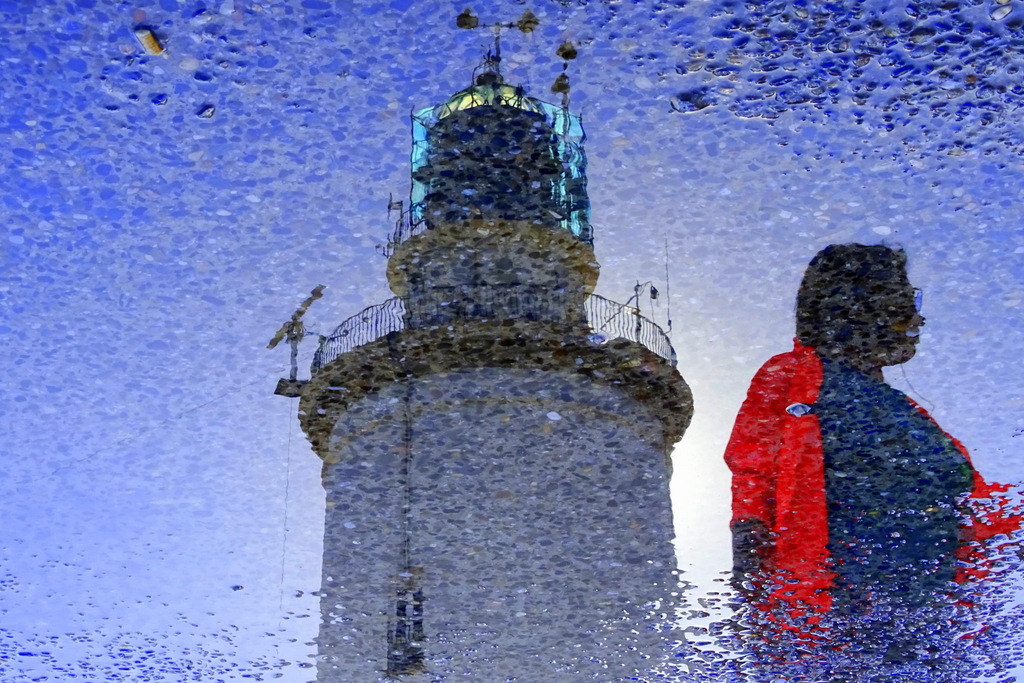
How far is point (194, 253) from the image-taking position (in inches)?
59.6

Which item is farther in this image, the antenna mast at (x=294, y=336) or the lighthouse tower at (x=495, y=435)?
the antenna mast at (x=294, y=336)

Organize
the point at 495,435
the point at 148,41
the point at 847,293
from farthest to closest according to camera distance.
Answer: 1. the point at 495,435
2. the point at 847,293
3. the point at 148,41

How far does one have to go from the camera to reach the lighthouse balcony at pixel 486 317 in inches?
63.2

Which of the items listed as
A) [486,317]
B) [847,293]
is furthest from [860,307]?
[486,317]

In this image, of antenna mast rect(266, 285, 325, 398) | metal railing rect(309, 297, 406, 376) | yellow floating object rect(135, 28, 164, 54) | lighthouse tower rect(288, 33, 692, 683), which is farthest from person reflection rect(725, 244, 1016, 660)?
yellow floating object rect(135, 28, 164, 54)

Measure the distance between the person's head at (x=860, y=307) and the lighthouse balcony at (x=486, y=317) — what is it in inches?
10.0

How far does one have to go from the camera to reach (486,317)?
5.77 ft

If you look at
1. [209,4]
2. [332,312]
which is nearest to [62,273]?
[332,312]

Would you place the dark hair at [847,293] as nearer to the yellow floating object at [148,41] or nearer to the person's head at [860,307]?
the person's head at [860,307]

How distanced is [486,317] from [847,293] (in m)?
0.62

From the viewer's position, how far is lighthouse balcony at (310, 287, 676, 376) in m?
1.61

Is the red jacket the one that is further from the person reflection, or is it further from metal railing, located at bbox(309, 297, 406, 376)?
metal railing, located at bbox(309, 297, 406, 376)

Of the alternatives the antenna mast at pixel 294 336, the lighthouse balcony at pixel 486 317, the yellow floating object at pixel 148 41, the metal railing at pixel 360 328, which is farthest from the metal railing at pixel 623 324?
the yellow floating object at pixel 148 41

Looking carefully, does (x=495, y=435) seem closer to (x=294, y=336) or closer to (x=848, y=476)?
(x=294, y=336)
